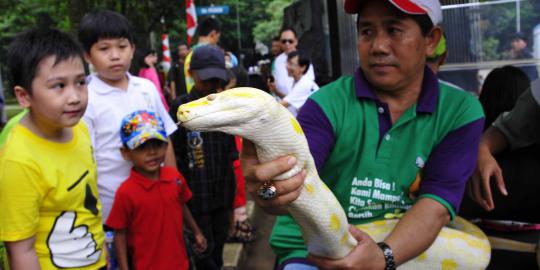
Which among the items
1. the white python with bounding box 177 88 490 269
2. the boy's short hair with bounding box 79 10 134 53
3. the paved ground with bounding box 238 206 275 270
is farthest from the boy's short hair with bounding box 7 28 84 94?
the paved ground with bounding box 238 206 275 270

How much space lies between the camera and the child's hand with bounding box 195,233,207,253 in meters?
3.22

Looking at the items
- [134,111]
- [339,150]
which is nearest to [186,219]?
[134,111]

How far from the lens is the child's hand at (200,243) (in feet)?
10.6

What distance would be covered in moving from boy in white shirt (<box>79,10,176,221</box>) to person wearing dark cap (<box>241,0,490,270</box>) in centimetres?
142

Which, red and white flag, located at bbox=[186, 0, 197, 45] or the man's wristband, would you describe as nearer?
the man's wristband

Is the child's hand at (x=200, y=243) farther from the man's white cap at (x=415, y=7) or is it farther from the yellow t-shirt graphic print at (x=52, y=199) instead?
the man's white cap at (x=415, y=7)

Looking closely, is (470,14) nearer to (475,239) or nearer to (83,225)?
(475,239)

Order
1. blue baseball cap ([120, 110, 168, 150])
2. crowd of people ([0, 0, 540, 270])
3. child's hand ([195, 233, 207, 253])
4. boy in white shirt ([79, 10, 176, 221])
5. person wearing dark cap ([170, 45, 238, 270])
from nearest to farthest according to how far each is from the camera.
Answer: crowd of people ([0, 0, 540, 270]) < blue baseball cap ([120, 110, 168, 150]) < boy in white shirt ([79, 10, 176, 221]) < child's hand ([195, 233, 207, 253]) < person wearing dark cap ([170, 45, 238, 270])

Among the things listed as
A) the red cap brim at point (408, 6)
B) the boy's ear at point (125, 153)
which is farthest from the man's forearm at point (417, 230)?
the boy's ear at point (125, 153)

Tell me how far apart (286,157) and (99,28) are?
2.05 meters

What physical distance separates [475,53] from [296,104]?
2450 mm

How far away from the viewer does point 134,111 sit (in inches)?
109

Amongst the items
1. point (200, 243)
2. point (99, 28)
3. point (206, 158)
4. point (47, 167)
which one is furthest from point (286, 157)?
point (206, 158)

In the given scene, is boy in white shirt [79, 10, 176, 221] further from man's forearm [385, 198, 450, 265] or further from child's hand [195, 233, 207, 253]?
man's forearm [385, 198, 450, 265]
